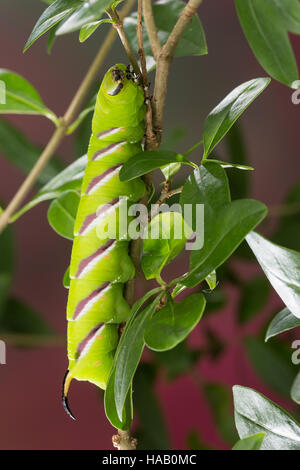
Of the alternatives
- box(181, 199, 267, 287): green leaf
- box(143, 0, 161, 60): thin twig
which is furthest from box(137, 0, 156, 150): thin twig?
box(181, 199, 267, 287): green leaf

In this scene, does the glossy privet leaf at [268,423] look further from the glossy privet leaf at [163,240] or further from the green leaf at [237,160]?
the green leaf at [237,160]

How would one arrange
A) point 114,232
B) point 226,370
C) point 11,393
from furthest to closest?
1. point 226,370
2. point 11,393
3. point 114,232

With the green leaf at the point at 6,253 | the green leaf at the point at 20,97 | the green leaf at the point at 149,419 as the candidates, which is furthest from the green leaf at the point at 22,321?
the green leaf at the point at 20,97

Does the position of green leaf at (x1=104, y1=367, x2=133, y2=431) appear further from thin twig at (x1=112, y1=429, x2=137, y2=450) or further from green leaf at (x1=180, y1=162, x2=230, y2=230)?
green leaf at (x1=180, y1=162, x2=230, y2=230)

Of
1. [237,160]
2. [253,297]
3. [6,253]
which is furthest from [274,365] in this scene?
[6,253]

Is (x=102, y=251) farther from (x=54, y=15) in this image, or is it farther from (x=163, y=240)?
(x=54, y=15)

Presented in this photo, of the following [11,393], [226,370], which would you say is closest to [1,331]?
[11,393]
